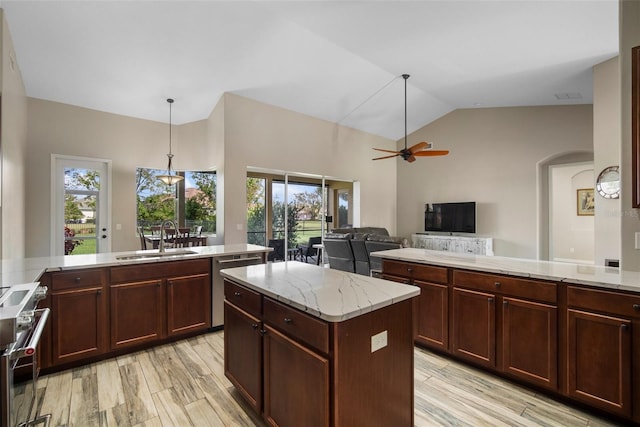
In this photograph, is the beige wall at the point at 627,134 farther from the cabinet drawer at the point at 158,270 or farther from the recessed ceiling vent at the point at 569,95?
the recessed ceiling vent at the point at 569,95

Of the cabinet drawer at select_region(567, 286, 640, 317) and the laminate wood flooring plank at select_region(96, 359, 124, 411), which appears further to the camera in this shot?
the laminate wood flooring plank at select_region(96, 359, 124, 411)

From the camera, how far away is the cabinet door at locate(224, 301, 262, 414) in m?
1.83

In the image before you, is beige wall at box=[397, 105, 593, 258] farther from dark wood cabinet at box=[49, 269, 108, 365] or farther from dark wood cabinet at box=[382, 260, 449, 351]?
dark wood cabinet at box=[49, 269, 108, 365]

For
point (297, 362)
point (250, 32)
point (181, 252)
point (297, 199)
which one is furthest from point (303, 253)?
point (297, 362)

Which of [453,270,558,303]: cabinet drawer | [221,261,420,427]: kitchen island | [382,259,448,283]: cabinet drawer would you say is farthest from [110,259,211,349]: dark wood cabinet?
[453,270,558,303]: cabinet drawer

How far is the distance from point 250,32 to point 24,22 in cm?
240

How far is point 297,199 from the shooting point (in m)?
6.99

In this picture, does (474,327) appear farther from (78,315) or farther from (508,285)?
(78,315)

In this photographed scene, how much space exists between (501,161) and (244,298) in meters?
6.89

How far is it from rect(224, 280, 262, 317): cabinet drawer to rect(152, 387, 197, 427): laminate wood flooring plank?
0.77 m

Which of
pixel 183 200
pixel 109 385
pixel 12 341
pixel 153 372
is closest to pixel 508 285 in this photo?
pixel 12 341

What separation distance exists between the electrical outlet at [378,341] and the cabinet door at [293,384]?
264 mm

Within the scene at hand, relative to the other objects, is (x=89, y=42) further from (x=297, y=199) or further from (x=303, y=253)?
(x=303, y=253)

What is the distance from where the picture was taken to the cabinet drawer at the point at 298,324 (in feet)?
4.45
